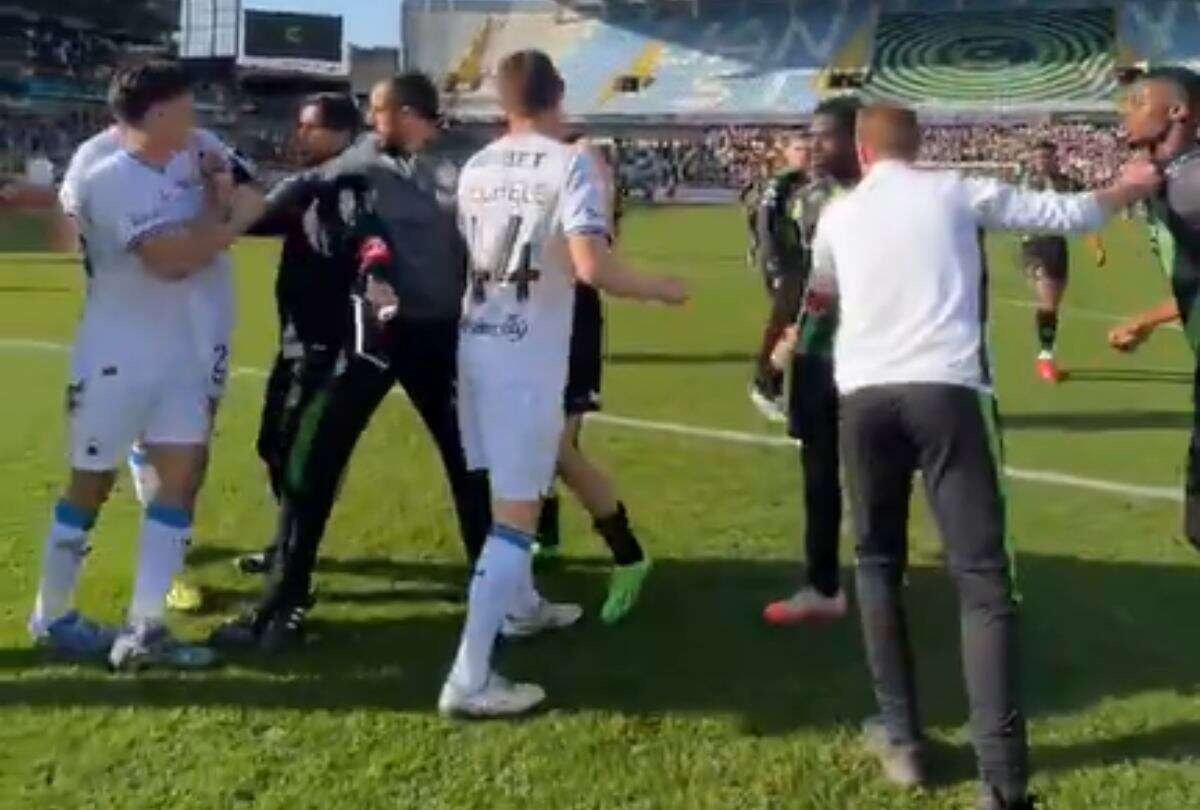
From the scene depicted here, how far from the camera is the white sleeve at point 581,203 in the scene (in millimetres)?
4816

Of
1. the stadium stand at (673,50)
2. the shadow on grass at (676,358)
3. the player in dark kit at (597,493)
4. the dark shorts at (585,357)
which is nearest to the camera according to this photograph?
the player in dark kit at (597,493)

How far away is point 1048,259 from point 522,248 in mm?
9681

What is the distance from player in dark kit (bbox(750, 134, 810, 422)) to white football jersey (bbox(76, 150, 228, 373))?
7.90 feet

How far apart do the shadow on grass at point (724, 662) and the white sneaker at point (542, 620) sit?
0.19 feet

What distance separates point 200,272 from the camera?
557 centimetres

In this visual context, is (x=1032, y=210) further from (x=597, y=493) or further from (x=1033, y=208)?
(x=597, y=493)

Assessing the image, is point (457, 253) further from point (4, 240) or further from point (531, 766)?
point (4, 240)

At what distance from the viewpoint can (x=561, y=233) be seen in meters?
4.95

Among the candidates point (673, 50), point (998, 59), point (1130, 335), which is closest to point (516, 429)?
point (1130, 335)

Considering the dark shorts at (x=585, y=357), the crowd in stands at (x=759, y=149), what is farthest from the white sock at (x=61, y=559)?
the crowd in stands at (x=759, y=149)

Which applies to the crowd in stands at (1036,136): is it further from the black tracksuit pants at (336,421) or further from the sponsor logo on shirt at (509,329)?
the sponsor logo on shirt at (509,329)

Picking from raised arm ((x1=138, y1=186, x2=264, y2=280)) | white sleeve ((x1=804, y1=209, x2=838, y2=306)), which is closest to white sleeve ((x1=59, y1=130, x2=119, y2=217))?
raised arm ((x1=138, y1=186, x2=264, y2=280))

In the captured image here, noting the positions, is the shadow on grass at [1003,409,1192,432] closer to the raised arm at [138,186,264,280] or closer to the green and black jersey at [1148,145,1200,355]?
the green and black jersey at [1148,145,1200,355]

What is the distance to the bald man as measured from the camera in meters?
4.38
